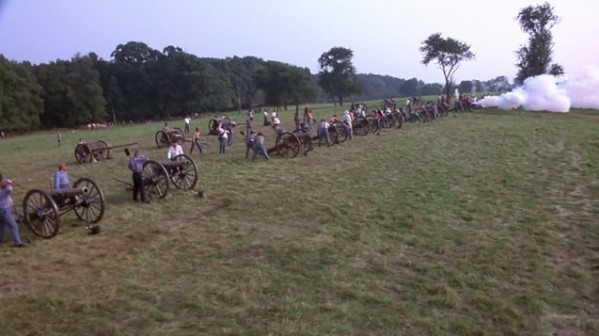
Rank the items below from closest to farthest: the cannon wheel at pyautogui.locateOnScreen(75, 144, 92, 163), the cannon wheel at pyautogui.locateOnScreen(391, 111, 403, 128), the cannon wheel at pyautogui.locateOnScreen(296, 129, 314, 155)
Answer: the cannon wheel at pyautogui.locateOnScreen(296, 129, 314, 155), the cannon wheel at pyautogui.locateOnScreen(75, 144, 92, 163), the cannon wheel at pyautogui.locateOnScreen(391, 111, 403, 128)

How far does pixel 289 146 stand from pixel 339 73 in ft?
188

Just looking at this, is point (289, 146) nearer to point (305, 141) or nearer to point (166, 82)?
point (305, 141)

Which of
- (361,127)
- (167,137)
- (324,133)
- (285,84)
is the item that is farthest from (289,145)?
(285,84)

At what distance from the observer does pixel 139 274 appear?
735 cm

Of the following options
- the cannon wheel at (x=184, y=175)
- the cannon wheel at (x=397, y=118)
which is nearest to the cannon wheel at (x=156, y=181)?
the cannon wheel at (x=184, y=175)

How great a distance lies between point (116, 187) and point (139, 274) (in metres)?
7.35

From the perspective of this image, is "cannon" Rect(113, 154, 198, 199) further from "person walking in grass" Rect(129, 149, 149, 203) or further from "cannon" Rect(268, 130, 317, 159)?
"cannon" Rect(268, 130, 317, 159)

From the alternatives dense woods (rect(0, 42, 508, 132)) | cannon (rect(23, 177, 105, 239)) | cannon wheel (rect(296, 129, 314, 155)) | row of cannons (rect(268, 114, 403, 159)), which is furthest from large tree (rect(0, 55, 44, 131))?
cannon (rect(23, 177, 105, 239))

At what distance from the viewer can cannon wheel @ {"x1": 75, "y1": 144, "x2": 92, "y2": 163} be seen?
65.7ft

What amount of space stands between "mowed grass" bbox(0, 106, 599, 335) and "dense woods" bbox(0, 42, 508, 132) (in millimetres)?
49008

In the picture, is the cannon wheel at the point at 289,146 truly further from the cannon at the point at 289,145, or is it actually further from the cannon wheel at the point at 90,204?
the cannon wheel at the point at 90,204

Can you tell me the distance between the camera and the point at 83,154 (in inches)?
790

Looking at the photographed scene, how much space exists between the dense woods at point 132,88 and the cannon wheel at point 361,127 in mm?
42415

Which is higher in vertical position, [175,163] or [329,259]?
[175,163]
